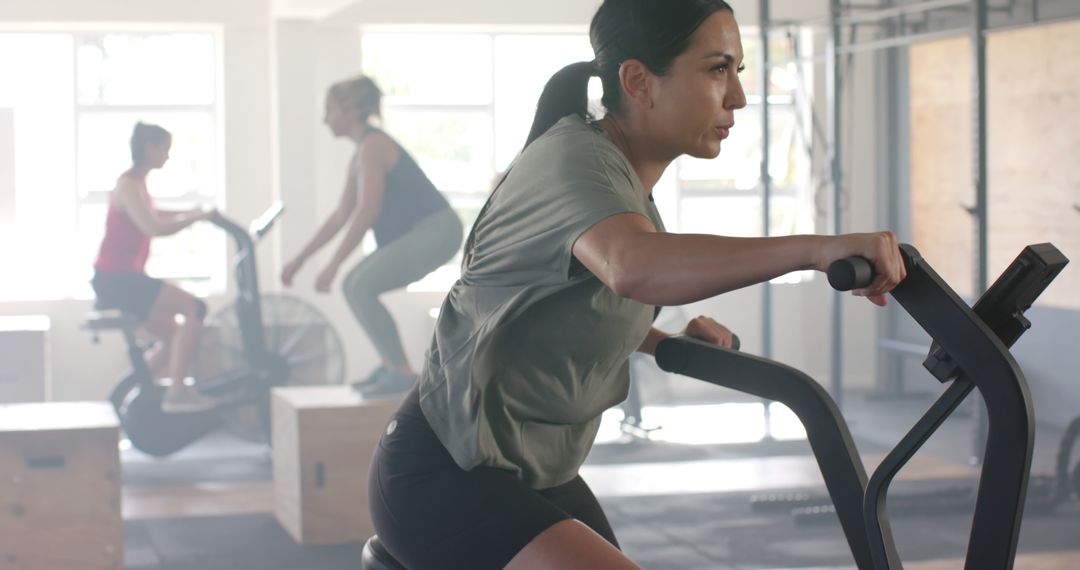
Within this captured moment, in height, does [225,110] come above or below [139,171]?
above

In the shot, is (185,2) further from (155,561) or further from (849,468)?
(849,468)

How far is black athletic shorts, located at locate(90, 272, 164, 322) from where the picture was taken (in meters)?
5.50

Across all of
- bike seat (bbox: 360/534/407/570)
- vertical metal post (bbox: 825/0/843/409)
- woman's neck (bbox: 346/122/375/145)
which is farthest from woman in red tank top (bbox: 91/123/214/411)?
bike seat (bbox: 360/534/407/570)

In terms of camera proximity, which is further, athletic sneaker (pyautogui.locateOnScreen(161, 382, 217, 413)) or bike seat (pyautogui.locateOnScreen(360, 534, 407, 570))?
athletic sneaker (pyautogui.locateOnScreen(161, 382, 217, 413))

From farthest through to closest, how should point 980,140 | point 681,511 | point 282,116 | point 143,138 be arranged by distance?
point 282,116, point 143,138, point 980,140, point 681,511

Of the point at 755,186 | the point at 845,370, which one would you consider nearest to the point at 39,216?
the point at 755,186

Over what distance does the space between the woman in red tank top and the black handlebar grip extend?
182 inches

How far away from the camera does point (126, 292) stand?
5520 mm

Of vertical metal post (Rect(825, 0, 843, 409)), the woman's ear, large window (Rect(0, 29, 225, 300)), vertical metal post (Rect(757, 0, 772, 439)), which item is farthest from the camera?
large window (Rect(0, 29, 225, 300))

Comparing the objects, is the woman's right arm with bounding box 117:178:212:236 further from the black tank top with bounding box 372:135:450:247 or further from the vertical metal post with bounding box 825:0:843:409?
the vertical metal post with bounding box 825:0:843:409

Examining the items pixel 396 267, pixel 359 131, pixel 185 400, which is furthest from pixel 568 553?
pixel 185 400

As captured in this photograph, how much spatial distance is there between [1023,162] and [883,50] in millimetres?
1558

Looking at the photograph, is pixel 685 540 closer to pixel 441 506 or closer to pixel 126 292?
pixel 126 292

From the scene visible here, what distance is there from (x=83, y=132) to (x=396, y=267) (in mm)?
3387
